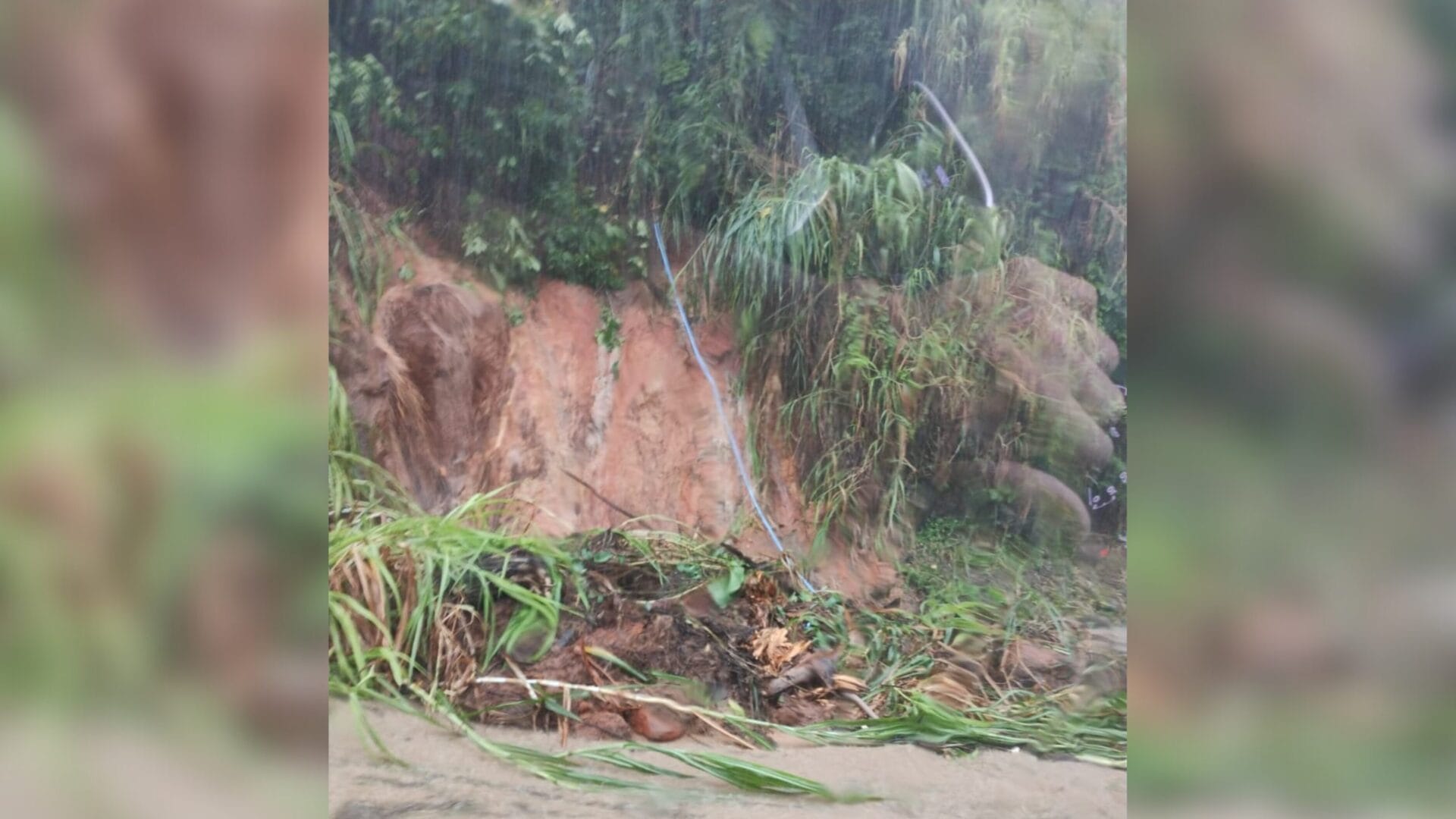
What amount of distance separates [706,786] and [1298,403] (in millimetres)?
1469

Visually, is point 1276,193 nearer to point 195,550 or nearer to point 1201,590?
point 1201,590

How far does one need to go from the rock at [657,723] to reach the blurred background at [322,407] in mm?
835

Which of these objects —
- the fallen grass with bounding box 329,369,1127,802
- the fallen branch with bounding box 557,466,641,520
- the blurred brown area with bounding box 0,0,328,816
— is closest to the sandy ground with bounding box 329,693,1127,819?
the fallen grass with bounding box 329,369,1127,802

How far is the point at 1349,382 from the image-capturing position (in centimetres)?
152

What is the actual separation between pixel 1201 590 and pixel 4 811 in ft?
6.67

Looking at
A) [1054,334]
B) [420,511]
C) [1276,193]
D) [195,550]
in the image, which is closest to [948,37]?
[1054,334]

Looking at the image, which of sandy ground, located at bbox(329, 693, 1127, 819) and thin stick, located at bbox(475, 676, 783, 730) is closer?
sandy ground, located at bbox(329, 693, 1127, 819)

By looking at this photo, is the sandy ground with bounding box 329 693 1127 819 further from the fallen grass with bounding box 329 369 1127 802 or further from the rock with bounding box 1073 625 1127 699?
the rock with bounding box 1073 625 1127 699

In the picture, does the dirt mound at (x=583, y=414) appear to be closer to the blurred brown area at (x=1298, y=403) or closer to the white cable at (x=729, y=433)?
the white cable at (x=729, y=433)

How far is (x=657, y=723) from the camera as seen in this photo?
220 cm

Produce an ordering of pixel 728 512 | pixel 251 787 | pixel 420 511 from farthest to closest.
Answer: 1. pixel 728 512
2. pixel 420 511
3. pixel 251 787

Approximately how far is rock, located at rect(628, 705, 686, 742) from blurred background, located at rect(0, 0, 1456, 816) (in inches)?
32.9

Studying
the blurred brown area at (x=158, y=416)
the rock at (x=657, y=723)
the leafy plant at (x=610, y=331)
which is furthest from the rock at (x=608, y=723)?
the leafy plant at (x=610, y=331)

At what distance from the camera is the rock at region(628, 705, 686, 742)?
2.18 m
